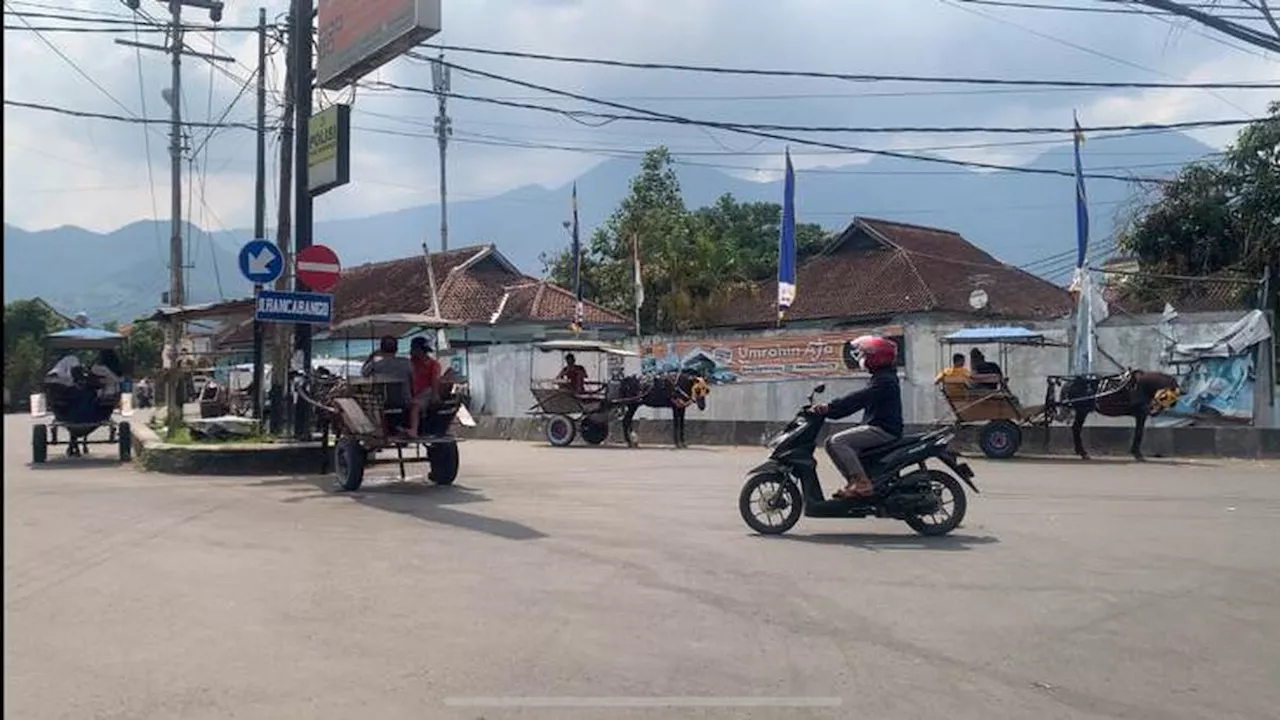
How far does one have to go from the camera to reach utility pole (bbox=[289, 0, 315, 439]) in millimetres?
15461

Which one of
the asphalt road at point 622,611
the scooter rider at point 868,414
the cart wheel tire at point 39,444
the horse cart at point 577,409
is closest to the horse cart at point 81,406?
the cart wheel tire at point 39,444

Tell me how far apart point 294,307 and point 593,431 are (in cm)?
933

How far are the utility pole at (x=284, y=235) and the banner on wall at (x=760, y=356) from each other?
1081 centimetres

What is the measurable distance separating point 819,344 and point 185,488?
13997 millimetres

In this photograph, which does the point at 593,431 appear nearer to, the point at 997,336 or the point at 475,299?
the point at 997,336

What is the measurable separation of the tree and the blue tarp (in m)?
14.5

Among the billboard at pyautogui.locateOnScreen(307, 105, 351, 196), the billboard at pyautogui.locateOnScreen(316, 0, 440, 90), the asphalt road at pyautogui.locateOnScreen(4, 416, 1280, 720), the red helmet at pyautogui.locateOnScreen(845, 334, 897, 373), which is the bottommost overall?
the asphalt road at pyautogui.locateOnScreen(4, 416, 1280, 720)

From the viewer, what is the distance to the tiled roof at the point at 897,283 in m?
38.8

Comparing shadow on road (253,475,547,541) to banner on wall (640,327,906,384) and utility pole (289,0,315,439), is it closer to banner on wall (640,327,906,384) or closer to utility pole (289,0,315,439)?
utility pole (289,0,315,439)

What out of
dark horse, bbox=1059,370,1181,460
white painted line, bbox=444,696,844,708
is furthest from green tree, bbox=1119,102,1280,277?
white painted line, bbox=444,696,844,708

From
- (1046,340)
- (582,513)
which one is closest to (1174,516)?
(582,513)

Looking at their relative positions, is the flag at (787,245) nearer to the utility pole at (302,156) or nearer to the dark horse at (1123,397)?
the dark horse at (1123,397)

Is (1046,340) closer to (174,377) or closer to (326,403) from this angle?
(326,403)

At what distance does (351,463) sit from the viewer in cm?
1281
